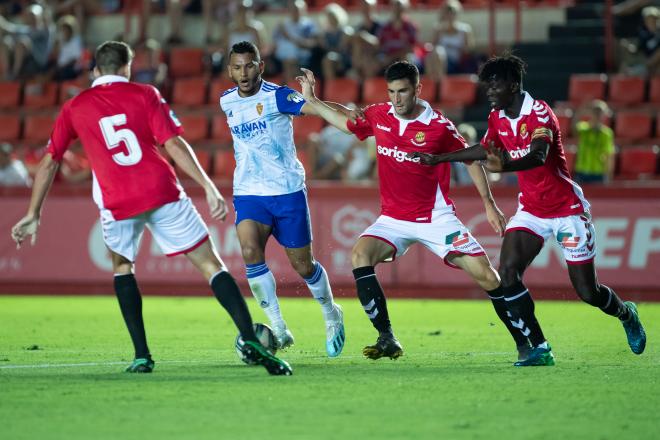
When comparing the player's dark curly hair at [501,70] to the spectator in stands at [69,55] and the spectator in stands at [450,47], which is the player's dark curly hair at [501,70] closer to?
the spectator in stands at [450,47]

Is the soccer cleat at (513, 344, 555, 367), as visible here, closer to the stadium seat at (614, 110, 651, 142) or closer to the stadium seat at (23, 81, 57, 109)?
the stadium seat at (614, 110, 651, 142)

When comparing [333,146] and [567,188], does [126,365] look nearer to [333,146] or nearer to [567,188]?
[567,188]

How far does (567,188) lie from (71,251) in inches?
384

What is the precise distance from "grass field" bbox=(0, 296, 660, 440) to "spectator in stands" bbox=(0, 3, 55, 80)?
11021mm

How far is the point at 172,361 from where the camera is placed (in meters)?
9.48

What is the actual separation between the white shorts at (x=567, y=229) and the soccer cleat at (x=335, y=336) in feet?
5.12

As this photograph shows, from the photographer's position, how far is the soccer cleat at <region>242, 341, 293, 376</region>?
323 inches

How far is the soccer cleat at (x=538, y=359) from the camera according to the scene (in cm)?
912

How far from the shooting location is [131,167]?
8.38 meters

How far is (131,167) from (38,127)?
1424 cm

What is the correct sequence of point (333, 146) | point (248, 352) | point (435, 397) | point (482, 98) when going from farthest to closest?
1. point (482, 98)
2. point (333, 146)
3. point (248, 352)
4. point (435, 397)

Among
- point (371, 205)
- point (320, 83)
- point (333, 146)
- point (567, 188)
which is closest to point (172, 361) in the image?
point (567, 188)

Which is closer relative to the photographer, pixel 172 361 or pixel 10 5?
pixel 172 361

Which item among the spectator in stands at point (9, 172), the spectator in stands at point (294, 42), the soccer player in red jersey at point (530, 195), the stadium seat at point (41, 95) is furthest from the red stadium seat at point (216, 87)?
the soccer player in red jersey at point (530, 195)
